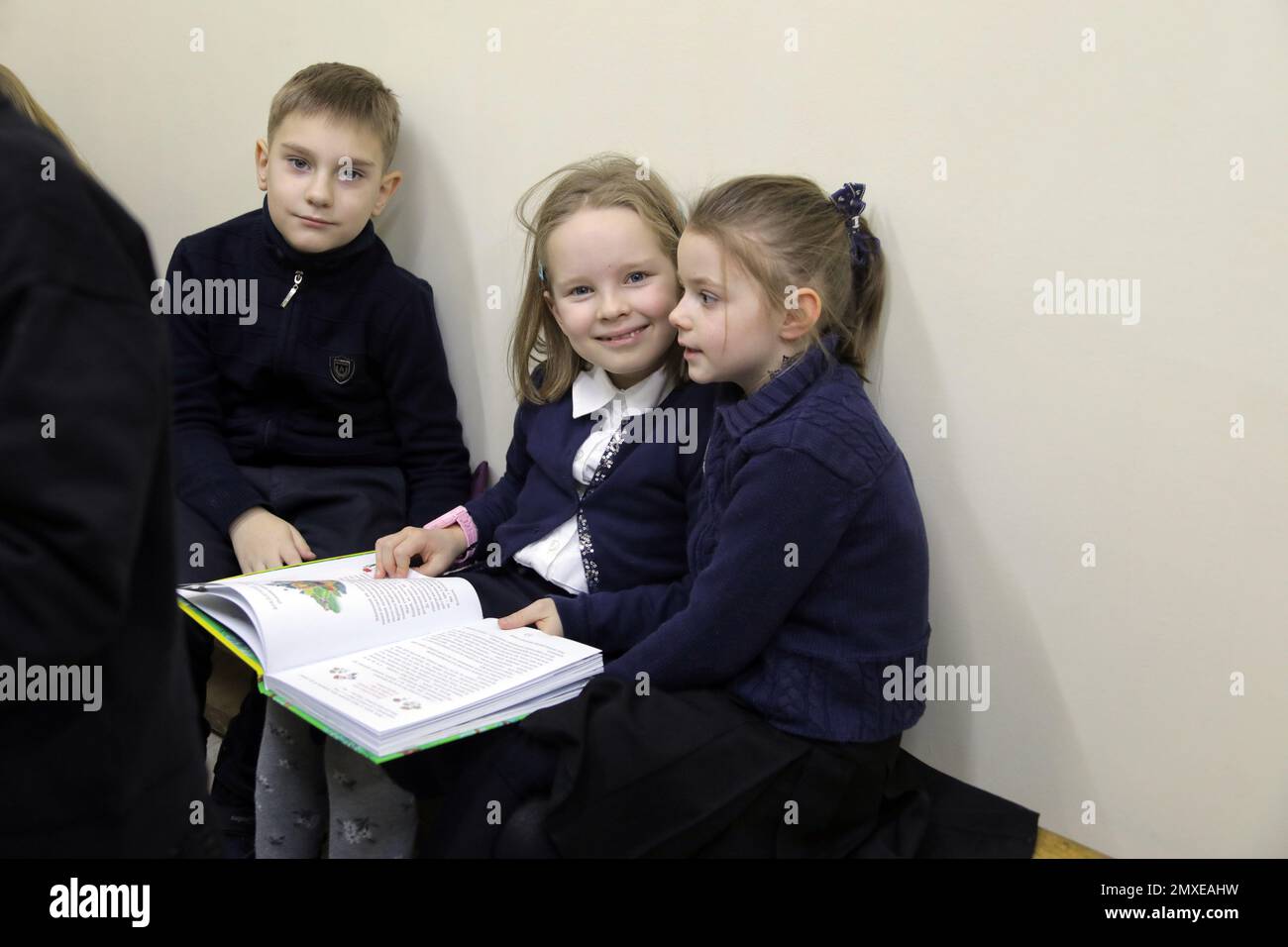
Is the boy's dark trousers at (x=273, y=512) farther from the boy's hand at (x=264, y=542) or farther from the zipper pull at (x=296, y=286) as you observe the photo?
the zipper pull at (x=296, y=286)

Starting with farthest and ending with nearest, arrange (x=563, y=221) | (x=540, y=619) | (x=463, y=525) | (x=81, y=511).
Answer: (x=463, y=525) < (x=563, y=221) < (x=540, y=619) < (x=81, y=511)

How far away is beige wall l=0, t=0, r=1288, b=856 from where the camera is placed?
1161 millimetres

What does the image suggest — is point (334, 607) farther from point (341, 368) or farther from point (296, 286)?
point (296, 286)

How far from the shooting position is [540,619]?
139 centimetres

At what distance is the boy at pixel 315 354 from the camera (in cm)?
180

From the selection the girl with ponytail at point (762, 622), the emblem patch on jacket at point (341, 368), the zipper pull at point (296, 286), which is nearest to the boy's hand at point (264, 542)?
the emblem patch on jacket at point (341, 368)

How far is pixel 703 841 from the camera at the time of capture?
116cm

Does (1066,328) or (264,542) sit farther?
(264,542)

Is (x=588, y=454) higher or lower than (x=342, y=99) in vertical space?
lower

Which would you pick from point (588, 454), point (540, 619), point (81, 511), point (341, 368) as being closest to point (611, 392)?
point (588, 454)

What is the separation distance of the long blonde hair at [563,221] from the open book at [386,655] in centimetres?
37

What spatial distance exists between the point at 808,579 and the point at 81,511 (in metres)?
0.75

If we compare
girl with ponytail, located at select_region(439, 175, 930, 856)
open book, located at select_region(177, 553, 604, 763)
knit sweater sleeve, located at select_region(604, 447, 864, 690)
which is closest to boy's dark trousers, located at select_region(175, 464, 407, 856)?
open book, located at select_region(177, 553, 604, 763)
